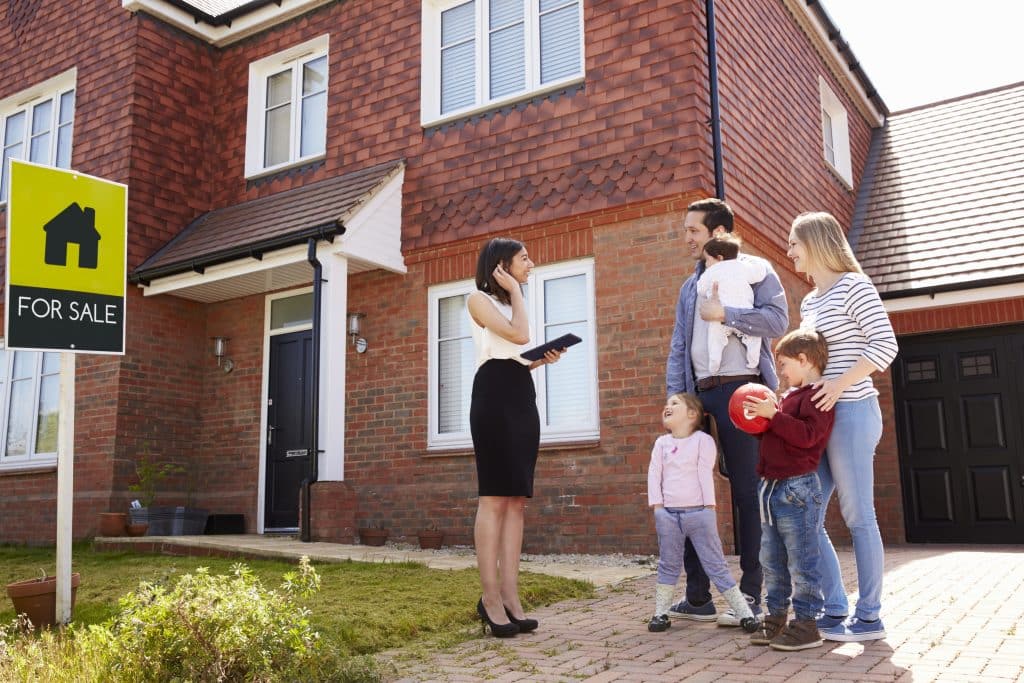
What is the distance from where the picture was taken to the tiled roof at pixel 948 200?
9.74 meters

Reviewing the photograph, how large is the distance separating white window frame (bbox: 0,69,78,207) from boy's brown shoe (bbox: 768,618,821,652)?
10816 millimetres

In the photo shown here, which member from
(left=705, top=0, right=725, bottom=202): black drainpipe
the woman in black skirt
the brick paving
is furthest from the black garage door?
the woman in black skirt

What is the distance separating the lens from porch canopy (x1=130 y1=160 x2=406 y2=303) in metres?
9.00

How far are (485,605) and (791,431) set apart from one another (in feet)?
5.32

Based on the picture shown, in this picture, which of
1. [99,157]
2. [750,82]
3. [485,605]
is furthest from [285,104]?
[485,605]

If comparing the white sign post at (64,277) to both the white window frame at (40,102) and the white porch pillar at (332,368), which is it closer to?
the white porch pillar at (332,368)

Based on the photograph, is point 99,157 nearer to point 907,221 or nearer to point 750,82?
point 750,82

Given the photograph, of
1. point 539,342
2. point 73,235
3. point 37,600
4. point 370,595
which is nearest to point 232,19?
point 539,342

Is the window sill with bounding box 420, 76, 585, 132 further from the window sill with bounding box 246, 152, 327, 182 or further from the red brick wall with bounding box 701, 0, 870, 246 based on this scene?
the window sill with bounding box 246, 152, 327, 182

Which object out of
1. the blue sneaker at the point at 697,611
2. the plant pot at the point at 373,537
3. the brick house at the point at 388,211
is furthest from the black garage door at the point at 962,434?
the blue sneaker at the point at 697,611

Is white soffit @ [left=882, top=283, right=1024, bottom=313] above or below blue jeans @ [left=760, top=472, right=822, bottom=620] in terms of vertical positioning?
above

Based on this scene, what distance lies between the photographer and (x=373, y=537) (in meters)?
8.57

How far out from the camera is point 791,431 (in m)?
3.69

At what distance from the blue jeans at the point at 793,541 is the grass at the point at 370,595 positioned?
4.80ft
